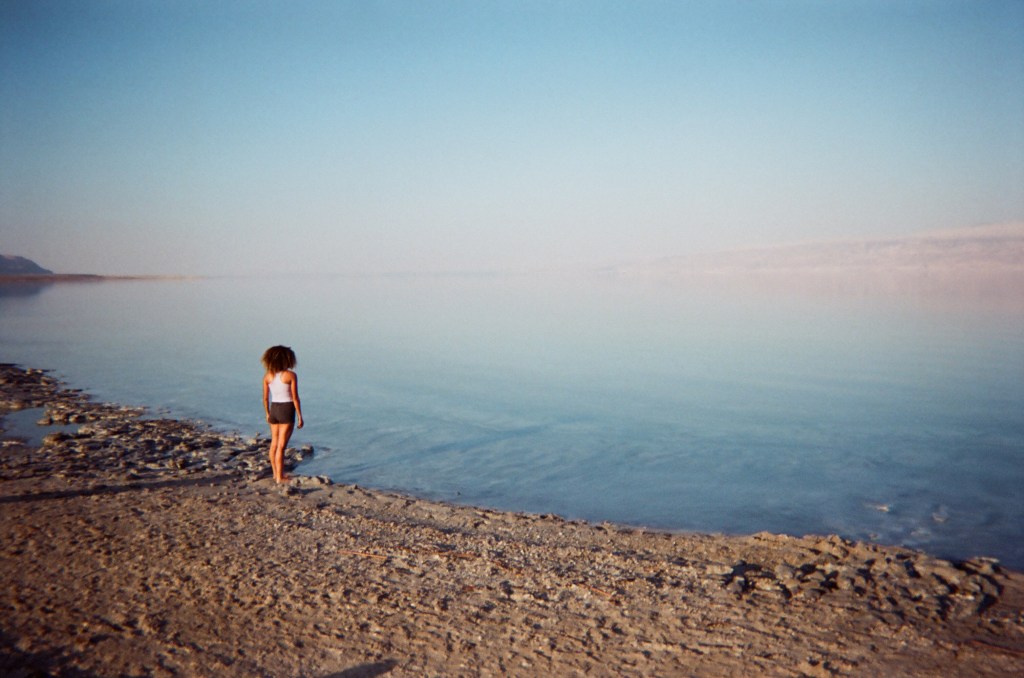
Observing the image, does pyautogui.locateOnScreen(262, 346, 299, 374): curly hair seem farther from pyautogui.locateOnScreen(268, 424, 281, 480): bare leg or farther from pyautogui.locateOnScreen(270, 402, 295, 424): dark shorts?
pyautogui.locateOnScreen(268, 424, 281, 480): bare leg

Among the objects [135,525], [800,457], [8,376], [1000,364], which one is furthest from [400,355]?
[1000,364]

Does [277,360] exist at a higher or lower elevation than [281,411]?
higher

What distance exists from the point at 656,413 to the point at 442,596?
464 inches

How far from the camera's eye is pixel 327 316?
4950 cm

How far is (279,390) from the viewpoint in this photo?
965 centimetres

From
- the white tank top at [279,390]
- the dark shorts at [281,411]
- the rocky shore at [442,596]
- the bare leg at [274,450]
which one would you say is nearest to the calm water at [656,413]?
the bare leg at [274,450]

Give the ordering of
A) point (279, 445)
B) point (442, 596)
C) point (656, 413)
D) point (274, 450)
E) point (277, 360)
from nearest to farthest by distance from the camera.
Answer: point (442, 596) → point (277, 360) → point (279, 445) → point (274, 450) → point (656, 413)

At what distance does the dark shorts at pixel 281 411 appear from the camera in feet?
31.9

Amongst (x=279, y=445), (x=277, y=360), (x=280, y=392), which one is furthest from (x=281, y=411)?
(x=277, y=360)

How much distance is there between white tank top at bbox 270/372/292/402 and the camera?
962cm

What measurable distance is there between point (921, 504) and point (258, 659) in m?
9.93

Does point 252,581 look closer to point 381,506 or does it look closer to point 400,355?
point 381,506

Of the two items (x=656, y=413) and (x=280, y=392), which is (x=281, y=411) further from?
(x=656, y=413)

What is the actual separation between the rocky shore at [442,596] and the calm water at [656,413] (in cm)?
204
